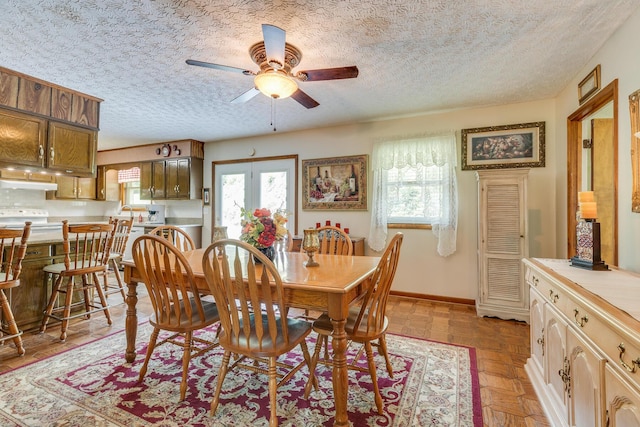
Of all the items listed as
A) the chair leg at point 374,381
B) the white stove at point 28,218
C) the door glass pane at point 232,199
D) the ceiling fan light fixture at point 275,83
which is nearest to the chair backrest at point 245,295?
the chair leg at point 374,381

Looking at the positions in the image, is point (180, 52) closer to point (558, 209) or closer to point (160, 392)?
point (160, 392)

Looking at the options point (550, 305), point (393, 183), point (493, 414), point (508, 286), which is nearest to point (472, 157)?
point (393, 183)

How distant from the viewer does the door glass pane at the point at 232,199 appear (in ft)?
16.6

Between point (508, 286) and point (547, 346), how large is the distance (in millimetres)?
1524

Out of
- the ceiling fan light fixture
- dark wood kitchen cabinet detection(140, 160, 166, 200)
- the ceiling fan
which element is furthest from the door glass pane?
the ceiling fan light fixture

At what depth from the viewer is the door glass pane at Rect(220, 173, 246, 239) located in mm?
5066

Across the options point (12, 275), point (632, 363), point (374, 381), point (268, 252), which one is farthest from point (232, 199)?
point (632, 363)

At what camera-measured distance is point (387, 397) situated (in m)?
1.79

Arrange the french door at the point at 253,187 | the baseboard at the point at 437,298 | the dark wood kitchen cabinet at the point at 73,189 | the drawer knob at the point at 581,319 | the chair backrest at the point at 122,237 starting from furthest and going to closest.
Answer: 1. the dark wood kitchen cabinet at the point at 73,189
2. the french door at the point at 253,187
3. the baseboard at the point at 437,298
4. the chair backrest at the point at 122,237
5. the drawer knob at the point at 581,319

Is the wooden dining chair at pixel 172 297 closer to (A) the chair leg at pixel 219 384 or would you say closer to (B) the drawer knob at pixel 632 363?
(A) the chair leg at pixel 219 384

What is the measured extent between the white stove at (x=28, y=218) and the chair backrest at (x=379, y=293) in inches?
223

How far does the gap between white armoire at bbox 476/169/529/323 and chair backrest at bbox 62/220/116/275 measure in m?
3.68

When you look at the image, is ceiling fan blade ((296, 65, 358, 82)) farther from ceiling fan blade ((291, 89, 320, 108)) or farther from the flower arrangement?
the flower arrangement

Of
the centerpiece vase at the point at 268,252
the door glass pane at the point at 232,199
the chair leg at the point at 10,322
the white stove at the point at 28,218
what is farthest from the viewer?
the door glass pane at the point at 232,199
